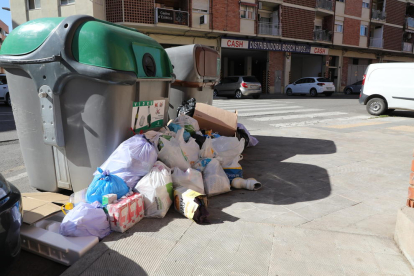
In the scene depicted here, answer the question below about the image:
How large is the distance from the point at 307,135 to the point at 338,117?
13.5ft

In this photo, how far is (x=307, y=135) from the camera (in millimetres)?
7211

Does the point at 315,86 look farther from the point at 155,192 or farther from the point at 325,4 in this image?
the point at 155,192

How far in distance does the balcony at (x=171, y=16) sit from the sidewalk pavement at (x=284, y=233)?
17.6 m

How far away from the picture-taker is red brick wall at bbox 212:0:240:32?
22328mm

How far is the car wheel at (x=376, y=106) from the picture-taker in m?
11.1

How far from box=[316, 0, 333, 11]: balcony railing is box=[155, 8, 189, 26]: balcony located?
1323 centimetres

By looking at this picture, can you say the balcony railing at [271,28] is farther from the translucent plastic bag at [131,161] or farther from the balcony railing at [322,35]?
the translucent plastic bag at [131,161]

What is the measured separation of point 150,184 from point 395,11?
129 ft

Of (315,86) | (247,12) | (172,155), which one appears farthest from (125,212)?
(247,12)

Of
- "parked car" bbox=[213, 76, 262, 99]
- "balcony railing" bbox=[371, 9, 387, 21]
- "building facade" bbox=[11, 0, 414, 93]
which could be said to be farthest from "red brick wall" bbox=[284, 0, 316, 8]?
"parked car" bbox=[213, 76, 262, 99]

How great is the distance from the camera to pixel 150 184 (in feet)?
9.41

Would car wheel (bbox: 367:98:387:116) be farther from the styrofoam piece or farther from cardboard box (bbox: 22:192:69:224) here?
the styrofoam piece

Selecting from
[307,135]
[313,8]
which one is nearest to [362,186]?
[307,135]

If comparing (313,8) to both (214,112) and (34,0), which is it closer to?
(34,0)
